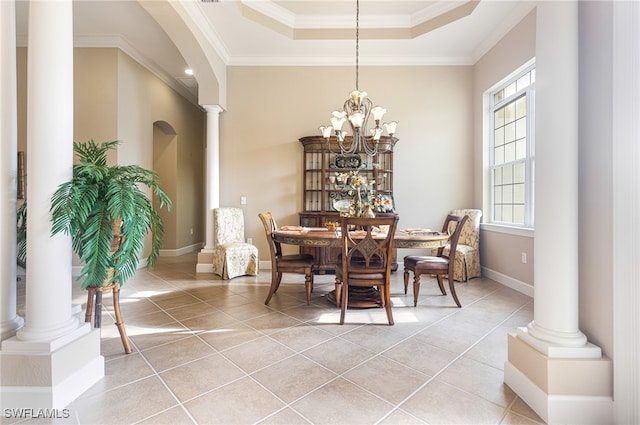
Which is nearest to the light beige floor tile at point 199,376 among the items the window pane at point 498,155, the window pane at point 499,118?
the window pane at point 498,155

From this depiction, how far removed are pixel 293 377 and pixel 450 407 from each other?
0.87 m

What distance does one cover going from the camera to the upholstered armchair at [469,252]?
397 cm

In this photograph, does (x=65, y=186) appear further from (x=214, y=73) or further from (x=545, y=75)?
(x=214, y=73)

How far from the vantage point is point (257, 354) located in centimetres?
203

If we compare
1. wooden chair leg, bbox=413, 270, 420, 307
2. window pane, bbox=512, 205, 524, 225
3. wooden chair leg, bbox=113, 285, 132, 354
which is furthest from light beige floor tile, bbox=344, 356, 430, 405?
window pane, bbox=512, 205, 524, 225

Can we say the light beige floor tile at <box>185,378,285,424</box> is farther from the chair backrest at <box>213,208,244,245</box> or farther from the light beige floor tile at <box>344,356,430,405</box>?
the chair backrest at <box>213,208,244,245</box>

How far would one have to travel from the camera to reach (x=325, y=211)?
4.58 m

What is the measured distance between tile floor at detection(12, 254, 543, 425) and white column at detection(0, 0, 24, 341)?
0.62 m

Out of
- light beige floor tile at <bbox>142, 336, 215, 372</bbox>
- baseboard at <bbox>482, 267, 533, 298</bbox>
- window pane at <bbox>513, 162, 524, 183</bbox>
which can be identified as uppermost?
window pane at <bbox>513, 162, 524, 183</bbox>

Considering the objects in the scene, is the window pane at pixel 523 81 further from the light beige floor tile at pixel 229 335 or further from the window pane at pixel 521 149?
the light beige floor tile at pixel 229 335

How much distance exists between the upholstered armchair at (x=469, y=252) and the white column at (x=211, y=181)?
3607mm

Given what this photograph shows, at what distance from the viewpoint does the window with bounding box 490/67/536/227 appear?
3592mm

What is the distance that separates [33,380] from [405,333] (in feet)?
7.64

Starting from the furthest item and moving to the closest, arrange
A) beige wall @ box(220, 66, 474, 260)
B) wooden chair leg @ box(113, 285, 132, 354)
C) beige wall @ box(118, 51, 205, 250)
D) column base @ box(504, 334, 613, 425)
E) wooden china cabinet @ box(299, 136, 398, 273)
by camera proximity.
A: beige wall @ box(220, 66, 474, 260) → beige wall @ box(118, 51, 205, 250) → wooden china cabinet @ box(299, 136, 398, 273) → wooden chair leg @ box(113, 285, 132, 354) → column base @ box(504, 334, 613, 425)
